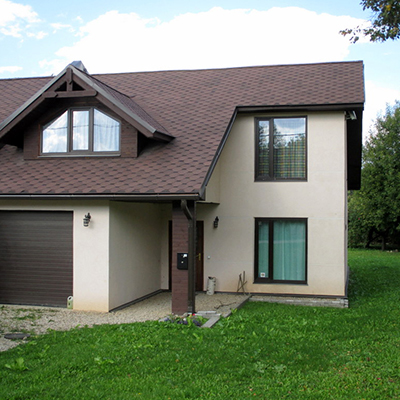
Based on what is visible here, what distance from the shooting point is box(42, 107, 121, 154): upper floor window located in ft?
41.3

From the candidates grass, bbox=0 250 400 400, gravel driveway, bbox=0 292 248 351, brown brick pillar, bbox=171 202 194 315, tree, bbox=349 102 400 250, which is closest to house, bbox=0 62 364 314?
brown brick pillar, bbox=171 202 194 315

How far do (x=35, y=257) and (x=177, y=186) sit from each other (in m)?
4.05

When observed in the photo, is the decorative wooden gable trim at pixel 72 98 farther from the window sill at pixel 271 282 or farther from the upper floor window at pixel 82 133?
the window sill at pixel 271 282

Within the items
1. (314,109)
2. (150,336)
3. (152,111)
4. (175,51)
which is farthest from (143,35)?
(150,336)

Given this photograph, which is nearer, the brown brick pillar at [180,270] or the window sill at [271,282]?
the brown brick pillar at [180,270]

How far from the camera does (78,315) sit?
10.8 m

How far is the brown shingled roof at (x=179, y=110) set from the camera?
1124 cm

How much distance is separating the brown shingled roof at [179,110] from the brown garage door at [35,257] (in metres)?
0.93

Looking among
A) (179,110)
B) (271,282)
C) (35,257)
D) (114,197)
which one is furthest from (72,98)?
(271,282)

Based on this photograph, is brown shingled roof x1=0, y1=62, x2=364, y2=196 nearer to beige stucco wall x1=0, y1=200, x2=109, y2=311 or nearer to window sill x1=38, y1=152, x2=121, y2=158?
window sill x1=38, y1=152, x2=121, y2=158

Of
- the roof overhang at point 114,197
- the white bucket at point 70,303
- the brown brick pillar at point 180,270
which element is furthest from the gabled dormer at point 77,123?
the white bucket at point 70,303

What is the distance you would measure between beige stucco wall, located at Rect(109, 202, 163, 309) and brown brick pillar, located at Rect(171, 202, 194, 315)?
1553 mm

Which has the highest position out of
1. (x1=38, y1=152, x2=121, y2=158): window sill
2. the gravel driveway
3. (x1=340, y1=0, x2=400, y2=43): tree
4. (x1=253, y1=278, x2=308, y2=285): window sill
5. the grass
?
(x1=340, y1=0, x2=400, y2=43): tree

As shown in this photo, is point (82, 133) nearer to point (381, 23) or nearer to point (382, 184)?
point (381, 23)
